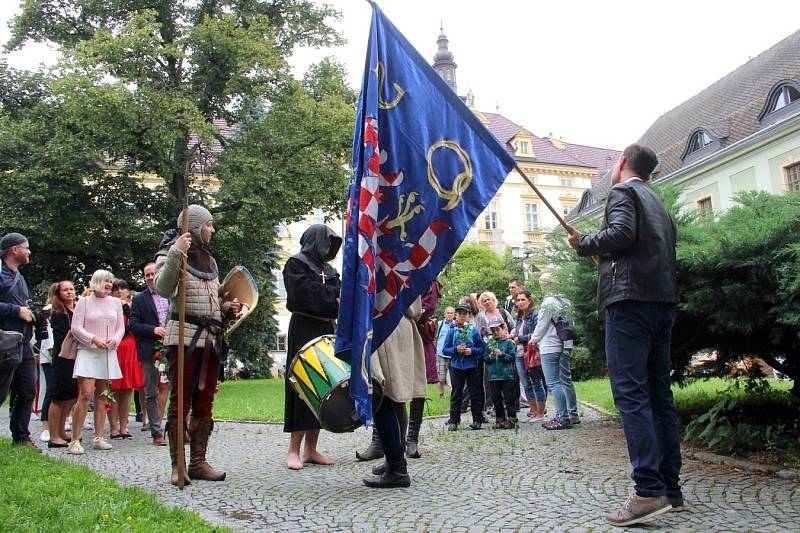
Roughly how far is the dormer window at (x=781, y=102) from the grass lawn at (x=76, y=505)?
3175cm

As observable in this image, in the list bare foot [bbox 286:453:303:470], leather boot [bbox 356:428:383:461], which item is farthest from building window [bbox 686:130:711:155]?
bare foot [bbox 286:453:303:470]

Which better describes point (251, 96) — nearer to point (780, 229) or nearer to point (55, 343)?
point (55, 343)

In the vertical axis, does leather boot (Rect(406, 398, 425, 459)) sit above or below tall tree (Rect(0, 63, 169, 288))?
below

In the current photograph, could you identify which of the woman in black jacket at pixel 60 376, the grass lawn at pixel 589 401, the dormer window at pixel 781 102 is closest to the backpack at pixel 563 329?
the grass lawn at pixel 589 401

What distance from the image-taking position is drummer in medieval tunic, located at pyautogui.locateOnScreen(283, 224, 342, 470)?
609 cm

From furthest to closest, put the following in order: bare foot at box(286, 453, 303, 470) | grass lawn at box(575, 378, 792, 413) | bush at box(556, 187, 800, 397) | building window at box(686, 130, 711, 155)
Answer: building window at box(686, 130, 711, 155)
grass lawn at box(575, 378, 792, 413)
bare foot at box(286, 453, 303, 470)
bush at box(556, 187, 800, 397)

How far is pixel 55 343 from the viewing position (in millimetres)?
8602

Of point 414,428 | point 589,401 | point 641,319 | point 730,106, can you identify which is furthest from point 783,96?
point 641,319

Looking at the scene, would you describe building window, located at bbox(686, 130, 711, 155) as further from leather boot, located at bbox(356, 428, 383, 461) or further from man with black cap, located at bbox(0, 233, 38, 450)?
man with black cap, located at bbox(0, 233, 38, 450)

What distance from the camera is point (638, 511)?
4125mm

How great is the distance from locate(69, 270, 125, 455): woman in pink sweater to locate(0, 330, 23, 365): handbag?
5.76 feet

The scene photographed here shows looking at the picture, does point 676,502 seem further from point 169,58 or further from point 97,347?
point 169,58

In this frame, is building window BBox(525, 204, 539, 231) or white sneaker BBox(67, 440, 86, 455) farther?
building window BBox(525, 204, 539, 231)

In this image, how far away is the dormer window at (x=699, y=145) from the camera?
35094 millimetres
